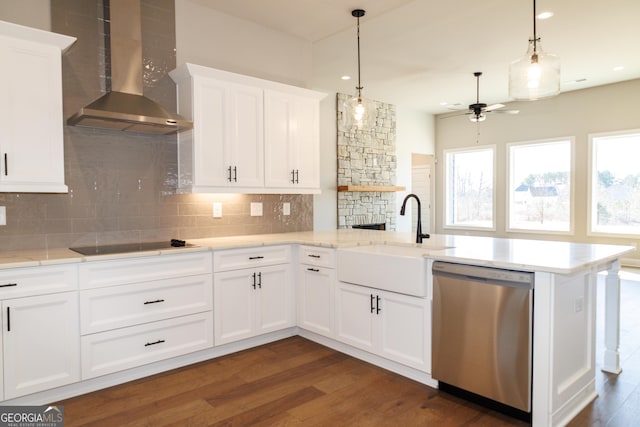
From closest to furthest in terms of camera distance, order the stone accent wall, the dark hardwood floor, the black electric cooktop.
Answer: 1. the dark hardwood floor
2. the black electric cooktop
3. the stone accent wall

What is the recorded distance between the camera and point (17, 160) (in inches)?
102

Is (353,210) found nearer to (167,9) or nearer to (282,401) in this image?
(167,9)

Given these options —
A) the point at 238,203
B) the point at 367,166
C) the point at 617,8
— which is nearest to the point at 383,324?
the point at 238,203

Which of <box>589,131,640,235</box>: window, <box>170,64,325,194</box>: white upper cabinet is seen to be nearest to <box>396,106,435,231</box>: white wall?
<box>589,131,640,235</box>: window

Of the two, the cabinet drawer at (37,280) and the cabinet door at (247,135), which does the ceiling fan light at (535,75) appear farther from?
the cabinet drawer at (37,280)

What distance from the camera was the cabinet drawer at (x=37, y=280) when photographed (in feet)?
7.70

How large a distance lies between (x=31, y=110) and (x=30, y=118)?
0.17 ft

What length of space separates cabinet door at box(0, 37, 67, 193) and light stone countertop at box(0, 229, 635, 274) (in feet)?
1.62

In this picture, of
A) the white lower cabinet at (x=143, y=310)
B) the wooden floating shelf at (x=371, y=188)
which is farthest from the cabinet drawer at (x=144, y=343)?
the wooden floating shelf at (x=371, y=188)

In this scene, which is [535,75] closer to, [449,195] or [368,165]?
[368,165]

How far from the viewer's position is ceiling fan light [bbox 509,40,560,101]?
8.54ft

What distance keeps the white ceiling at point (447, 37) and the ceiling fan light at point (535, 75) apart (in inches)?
62.5

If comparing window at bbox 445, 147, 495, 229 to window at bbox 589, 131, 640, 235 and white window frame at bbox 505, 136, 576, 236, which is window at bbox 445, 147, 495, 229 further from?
window at bbox 589, 131, 640, 235

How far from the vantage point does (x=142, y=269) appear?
9.36 ft
